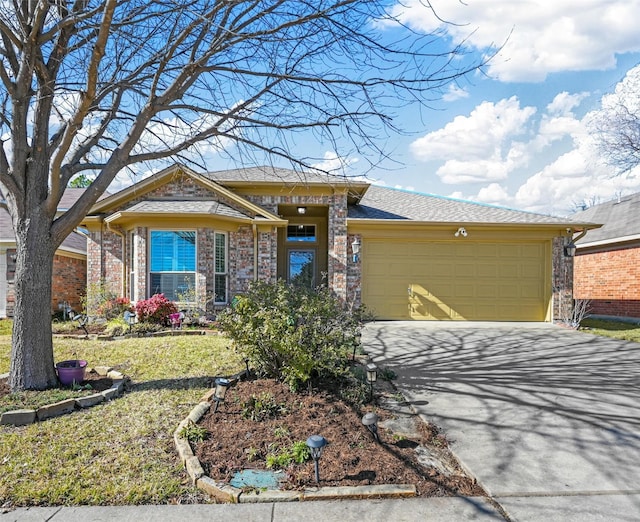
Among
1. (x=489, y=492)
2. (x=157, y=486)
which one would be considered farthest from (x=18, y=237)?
(x=489, y=492)

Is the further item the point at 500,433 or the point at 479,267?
the point at 479,267

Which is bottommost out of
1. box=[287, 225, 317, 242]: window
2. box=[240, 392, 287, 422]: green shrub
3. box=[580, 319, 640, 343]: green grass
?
box=[580, 319, 640, 343]: green grass

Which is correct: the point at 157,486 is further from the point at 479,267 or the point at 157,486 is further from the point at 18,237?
the point at 479,267

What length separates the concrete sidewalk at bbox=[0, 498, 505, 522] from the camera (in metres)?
2.82

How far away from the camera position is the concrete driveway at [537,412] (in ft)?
10.3

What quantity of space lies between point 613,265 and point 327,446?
51.0ft

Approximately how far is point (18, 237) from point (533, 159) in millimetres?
14137

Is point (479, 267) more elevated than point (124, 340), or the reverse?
point (479, 267)

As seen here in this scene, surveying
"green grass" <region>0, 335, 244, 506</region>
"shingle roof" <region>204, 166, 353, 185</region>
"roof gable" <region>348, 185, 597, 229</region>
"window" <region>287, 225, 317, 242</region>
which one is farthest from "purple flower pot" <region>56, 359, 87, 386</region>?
"window" <region>287, 225, 317, 242</region>

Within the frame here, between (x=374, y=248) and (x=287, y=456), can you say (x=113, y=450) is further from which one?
(x=374, y=248)

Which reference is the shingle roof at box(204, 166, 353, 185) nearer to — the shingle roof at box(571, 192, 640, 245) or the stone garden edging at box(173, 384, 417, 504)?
the stone garden edging at box(173, 384, 417, 504)

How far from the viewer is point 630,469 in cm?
349

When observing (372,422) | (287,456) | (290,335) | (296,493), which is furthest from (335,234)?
(296,493)

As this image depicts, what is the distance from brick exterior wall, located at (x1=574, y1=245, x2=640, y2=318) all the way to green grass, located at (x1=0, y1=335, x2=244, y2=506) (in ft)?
46.2
